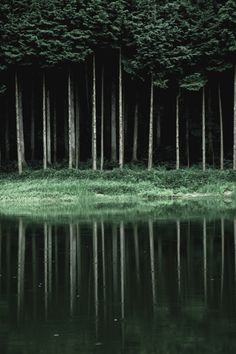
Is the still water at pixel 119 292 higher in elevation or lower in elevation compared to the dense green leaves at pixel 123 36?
lower

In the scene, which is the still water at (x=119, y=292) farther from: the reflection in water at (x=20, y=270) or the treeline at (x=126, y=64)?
the treeline at (x=126, y=64)

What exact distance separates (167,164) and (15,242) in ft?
87.6

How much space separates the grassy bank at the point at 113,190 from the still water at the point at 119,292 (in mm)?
10416

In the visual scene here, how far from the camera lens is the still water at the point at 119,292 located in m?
8.96

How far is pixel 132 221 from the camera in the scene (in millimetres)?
25062

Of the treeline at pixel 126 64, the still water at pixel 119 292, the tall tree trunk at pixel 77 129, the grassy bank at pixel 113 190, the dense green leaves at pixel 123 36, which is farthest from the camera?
the tall tree trunk at pixel 77 129

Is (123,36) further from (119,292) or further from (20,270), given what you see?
(119,292)

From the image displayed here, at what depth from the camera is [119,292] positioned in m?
12.1

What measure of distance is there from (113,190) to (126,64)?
32.0 ft

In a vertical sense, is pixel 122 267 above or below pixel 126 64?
below

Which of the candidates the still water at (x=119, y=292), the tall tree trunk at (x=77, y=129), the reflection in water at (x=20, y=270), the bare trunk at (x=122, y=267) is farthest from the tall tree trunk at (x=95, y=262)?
A: the tall tree trunk at (x=77, y=129)

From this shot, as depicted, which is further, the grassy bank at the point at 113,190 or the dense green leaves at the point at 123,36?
the dense green leaves at the point at 123,36

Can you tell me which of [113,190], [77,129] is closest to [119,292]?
[113,190]

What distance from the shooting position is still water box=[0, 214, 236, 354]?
896 centimetres
